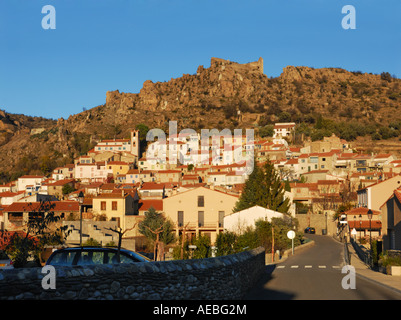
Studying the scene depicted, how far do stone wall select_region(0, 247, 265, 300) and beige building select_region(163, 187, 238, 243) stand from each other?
49109mm

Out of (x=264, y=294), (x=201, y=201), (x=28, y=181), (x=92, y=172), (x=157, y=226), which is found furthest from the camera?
(x=28, y=181)

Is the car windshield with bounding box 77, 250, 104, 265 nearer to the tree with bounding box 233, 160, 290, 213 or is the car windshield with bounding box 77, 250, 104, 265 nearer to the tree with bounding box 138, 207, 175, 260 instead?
the tree with bounding box 138, 207, 175, 260

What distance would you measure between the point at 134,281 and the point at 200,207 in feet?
179

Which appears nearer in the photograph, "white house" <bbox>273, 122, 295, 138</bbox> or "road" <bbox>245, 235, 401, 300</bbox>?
"road" <bbox>245, 235, 401, 300</bbox>

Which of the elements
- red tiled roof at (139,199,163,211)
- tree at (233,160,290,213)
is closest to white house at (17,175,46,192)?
red tiled roof at (139,199,163,211)

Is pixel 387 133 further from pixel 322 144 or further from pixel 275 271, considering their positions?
pixel 275 271

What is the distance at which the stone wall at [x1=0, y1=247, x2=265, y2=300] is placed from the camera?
288 inches

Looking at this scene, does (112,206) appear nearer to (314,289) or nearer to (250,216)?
(250,216)

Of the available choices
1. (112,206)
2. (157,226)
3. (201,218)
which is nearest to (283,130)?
(112,206)

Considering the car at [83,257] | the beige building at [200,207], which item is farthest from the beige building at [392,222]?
the beige building at [200,207]

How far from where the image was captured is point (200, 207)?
63625mm

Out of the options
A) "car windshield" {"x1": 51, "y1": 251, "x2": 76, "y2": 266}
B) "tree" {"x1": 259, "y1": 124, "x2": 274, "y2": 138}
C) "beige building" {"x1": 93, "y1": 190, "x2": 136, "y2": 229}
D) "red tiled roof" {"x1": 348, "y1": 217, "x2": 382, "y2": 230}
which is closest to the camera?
"car windshield" {"x1": 51, "y1": 251, "x2": 76, "y2": 266}

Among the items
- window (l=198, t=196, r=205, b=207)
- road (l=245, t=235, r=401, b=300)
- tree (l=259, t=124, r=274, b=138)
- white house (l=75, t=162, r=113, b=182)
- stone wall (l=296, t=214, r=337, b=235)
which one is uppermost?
tree (l=259, t=124, r=274, b=138)
